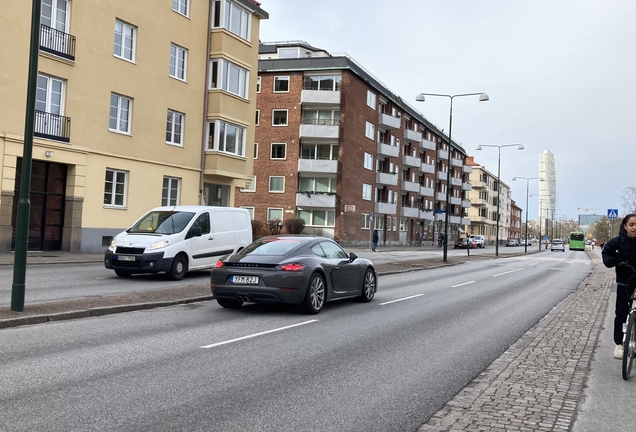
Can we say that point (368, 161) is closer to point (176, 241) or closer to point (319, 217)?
point (319, 217)

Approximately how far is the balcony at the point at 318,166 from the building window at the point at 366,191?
248 inches

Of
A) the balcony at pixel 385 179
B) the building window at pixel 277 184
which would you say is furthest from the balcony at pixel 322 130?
the balcony at pixel 385 179

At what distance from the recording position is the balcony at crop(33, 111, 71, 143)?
21406 millimetres

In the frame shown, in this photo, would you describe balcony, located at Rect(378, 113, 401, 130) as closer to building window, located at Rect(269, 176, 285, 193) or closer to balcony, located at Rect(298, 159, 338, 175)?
balcony, located at Rect(298, 159, 338, 175)

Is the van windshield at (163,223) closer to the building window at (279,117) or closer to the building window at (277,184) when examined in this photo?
the building window at (277,184)

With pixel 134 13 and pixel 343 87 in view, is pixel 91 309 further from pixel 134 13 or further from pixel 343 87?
pixel 343 87

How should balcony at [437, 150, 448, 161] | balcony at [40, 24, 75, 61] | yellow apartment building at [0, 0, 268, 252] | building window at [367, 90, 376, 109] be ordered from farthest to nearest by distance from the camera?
balcony at [437, 150, 448, 161]
building window at [367, 90, 376, 109]
balcony at [40, 24, 75, 61]
yellow apartment building at [0, 0, 268, 252]

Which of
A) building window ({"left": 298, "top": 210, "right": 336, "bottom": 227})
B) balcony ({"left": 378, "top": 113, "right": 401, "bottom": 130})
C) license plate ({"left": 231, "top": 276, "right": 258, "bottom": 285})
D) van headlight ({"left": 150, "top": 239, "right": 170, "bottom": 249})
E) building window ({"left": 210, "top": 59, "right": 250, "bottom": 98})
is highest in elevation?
balcony ({"left": 378, "top": 113, "right": 401, "bottom": 130})

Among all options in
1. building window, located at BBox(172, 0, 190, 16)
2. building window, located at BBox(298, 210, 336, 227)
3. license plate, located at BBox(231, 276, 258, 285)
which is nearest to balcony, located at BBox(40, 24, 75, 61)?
building window, located at BBox(172, 0, 190, 16)

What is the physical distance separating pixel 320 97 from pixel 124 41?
2739 centimetres

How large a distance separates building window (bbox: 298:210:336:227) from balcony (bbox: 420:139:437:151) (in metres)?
28.9

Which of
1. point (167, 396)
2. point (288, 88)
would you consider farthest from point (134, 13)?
point (288, 88)

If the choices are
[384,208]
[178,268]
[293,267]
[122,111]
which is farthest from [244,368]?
[384,208]

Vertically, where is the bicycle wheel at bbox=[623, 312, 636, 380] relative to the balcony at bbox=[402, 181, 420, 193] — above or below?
below
